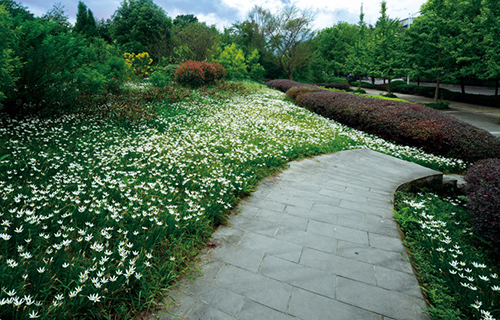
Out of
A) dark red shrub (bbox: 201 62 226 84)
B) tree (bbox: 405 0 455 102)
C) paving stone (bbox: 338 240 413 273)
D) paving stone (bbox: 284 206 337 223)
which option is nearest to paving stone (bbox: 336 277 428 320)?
paving stone (bbox: 338 240 413 273)

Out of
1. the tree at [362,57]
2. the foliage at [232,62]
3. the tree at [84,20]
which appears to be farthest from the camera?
the tree at [84,20]

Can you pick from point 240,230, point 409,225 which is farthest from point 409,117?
point 240,230

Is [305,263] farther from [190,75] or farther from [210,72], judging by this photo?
[210,72]

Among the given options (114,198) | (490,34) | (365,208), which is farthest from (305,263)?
(490,34)

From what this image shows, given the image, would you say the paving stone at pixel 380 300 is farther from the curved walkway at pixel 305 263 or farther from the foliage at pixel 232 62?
the foliage at pixel 232 62

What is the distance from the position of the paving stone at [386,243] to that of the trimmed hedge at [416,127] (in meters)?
5.70

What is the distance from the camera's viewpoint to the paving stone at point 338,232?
286 centimetres

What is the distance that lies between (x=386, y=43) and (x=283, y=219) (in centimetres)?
2785

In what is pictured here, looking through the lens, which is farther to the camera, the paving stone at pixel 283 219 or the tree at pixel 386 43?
the tree at pixel 386 43

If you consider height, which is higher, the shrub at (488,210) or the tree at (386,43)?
the tree at (386,43)

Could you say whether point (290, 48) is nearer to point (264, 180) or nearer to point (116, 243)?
point (264, 180)

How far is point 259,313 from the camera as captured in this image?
186 cm

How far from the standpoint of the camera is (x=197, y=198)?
3.21 metres

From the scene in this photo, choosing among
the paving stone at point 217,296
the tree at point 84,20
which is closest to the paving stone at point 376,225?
the paving stone at point 217,296
